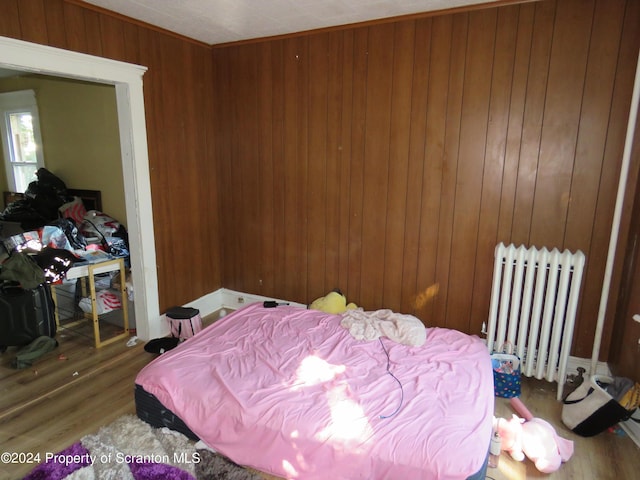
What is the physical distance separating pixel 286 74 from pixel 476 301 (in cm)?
243

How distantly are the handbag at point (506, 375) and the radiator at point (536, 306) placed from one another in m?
0.07

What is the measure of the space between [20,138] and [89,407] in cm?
410

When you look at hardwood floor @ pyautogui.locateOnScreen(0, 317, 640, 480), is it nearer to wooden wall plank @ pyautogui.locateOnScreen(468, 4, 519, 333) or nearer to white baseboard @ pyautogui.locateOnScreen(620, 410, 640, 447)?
white baseboard @ pyautogui.locateOnScreen(620, 410, 640, 447)

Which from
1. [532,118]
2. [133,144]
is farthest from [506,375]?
[133,144]

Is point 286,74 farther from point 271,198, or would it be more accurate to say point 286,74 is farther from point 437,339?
point 437,339

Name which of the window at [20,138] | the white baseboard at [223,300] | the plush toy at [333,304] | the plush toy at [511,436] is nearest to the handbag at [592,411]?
the plush toy at [511,436]

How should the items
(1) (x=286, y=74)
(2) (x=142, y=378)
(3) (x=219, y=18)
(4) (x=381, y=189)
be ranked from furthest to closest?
1. (1) (x=286, y=74)
2. (4) (x=381, y=189)
3. (3) (x=219, y=18)
4. (2) (x=142, y=378)

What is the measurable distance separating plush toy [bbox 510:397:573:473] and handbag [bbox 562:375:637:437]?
191 mm

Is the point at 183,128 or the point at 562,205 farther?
the point at 183,128

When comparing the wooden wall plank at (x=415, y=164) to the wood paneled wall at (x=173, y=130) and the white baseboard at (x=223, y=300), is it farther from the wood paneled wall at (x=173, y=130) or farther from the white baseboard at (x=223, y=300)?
the wood paneled wall at (x=173, y=130)

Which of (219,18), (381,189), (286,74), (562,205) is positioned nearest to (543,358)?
(562,205)

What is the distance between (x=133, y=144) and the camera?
3061 mm

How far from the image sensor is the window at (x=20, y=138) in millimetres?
4547

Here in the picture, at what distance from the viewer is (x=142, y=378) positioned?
2.31 m
